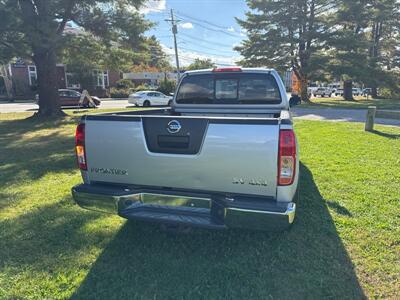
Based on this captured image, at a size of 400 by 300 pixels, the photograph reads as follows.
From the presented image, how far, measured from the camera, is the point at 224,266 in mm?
3146

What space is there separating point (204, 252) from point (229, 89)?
255 cm

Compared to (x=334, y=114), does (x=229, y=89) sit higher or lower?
higher

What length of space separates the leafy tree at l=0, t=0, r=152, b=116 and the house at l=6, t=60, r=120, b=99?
19.9 meters

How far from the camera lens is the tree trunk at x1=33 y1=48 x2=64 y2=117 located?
1422cm

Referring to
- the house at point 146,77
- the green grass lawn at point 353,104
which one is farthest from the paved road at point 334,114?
the house at point 146,77

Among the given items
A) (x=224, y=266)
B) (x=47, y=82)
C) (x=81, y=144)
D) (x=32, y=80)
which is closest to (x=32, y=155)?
(x=81, y=144)

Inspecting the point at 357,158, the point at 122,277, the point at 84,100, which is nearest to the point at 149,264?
the point at 122,277

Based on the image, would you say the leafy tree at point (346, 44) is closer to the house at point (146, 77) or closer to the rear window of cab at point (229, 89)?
the rear window of cab at point (229, 89)

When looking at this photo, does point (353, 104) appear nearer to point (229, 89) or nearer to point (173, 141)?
point (229, 89)

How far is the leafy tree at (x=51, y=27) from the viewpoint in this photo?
11867mm

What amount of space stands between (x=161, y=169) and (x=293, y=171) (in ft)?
4.04

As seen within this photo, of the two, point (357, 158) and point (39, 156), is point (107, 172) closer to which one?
point (39, 156)

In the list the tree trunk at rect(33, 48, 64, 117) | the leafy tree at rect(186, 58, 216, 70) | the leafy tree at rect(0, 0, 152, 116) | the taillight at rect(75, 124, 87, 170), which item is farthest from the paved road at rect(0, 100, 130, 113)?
the leafy tree at rect(186, 58, 216, 70)

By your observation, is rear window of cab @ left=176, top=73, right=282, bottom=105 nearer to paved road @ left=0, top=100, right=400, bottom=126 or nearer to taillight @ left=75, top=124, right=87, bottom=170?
taillight @ left=75, top=124, right=87, bottom=170
